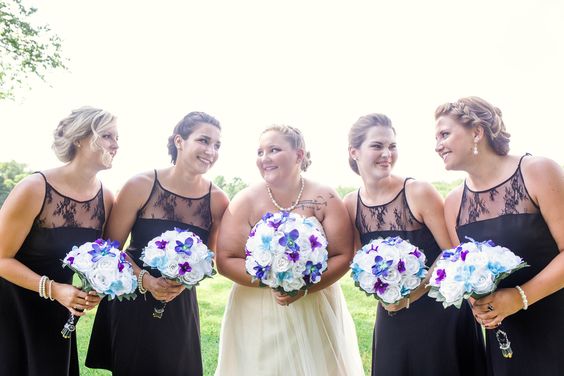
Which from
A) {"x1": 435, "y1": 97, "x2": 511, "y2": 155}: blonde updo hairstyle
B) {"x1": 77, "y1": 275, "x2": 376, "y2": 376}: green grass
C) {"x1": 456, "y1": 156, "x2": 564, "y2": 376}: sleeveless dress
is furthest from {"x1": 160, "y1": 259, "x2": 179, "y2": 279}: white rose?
{"x1": 77, "y1": 275, "x2": 376, "y2": 376}: green grass

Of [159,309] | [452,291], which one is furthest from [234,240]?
[452,291]

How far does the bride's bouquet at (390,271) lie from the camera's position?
12.6 ft

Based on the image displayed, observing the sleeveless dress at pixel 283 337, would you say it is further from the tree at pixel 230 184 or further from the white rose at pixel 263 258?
the tree at pixel 230 184

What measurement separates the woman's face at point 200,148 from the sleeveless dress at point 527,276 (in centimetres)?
255

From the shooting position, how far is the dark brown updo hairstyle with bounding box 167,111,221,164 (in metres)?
4.99

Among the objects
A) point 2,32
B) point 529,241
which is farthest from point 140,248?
point 2,32

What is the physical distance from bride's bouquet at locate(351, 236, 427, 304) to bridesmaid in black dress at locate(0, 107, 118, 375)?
2.16 m

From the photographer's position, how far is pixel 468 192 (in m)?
4.25

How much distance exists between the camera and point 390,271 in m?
3.84

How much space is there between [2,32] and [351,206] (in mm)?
14766

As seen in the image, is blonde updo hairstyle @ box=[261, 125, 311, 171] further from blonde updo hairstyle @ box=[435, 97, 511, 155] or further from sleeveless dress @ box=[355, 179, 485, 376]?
blonde updo hairstyle @ box=[435, 97, 511, 155]

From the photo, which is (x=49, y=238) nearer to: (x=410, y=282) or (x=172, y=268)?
(x=172, y=268)

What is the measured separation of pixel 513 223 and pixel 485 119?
2.84ft

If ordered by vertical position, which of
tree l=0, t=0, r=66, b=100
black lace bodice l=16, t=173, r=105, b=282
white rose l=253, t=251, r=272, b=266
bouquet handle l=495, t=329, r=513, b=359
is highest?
tree l=0, t=0, r=66, b=100
